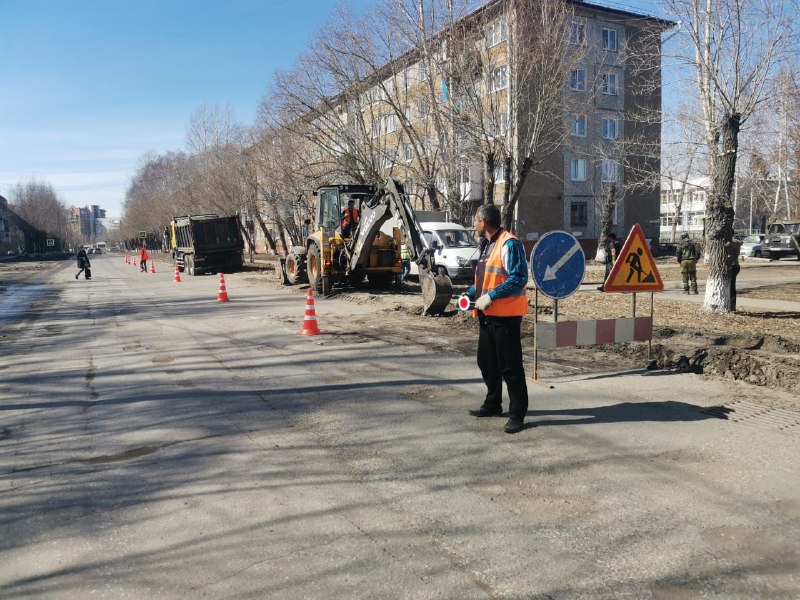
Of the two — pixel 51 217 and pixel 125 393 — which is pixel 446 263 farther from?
pixel 51 217

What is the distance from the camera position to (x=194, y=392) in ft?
22.8

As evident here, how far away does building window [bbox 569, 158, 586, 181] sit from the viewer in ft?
127

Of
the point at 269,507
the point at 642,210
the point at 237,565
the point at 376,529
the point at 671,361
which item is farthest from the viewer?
the point at 642,210

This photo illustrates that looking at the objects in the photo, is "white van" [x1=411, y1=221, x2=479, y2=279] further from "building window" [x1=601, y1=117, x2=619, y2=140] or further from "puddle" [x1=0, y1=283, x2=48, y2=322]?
"building window" [x1=601, y1=117, x2=619, y2=140]

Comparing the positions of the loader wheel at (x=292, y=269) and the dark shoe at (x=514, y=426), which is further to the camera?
the loader wheel at (x=292, y=269)

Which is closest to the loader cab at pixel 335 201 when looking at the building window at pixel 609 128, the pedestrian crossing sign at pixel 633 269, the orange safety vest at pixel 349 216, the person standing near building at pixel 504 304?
the orange safety vest at pixel 349 216

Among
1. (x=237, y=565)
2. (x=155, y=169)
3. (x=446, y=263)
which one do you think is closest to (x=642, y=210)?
(x=446, y=263)

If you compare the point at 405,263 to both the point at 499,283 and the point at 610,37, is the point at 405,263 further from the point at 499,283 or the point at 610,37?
the point at 610,37

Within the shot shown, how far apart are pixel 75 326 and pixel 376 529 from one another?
39.4ft

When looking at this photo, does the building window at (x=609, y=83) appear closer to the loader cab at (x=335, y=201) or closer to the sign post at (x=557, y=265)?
the loader cab at (x=335, y=201)

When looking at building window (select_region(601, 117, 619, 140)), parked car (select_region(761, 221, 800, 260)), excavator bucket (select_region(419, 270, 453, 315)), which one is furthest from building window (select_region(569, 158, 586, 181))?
excavator bucket (select_region(419, 270, 453, 315))

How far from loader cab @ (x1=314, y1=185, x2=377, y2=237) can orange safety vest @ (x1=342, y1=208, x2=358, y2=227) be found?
0.21m

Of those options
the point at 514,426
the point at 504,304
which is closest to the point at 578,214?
the point at 504,304

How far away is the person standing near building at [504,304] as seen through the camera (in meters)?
5.17
